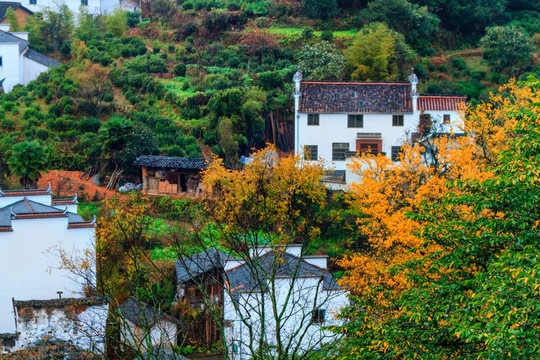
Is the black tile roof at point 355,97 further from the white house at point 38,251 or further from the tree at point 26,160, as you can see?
the white house at point 38,251

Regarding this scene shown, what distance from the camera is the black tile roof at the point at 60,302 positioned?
28.1 m

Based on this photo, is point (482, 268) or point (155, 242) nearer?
point (482, 268)

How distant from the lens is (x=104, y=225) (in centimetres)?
3300

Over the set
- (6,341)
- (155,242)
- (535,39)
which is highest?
(535,39)

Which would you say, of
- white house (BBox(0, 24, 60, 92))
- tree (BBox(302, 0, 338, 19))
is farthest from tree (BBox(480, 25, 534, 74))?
white house (BBox(0, 24, 60, 92))

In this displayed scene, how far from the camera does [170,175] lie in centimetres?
4262

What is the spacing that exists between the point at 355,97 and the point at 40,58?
26.3 meters

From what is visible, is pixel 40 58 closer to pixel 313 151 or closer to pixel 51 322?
pixel 313 151

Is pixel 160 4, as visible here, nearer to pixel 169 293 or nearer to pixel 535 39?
pixel 535 39

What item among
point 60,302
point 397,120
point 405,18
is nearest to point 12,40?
point 405,18

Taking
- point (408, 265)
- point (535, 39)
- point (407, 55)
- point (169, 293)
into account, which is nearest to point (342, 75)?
point (407, 55)

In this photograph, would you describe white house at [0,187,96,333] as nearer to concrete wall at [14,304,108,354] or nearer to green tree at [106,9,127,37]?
concrete wall at [14,304,108,354]

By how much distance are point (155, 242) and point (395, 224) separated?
13.4m

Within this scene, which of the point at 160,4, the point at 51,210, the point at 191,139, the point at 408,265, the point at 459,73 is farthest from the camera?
the point at 160,4
